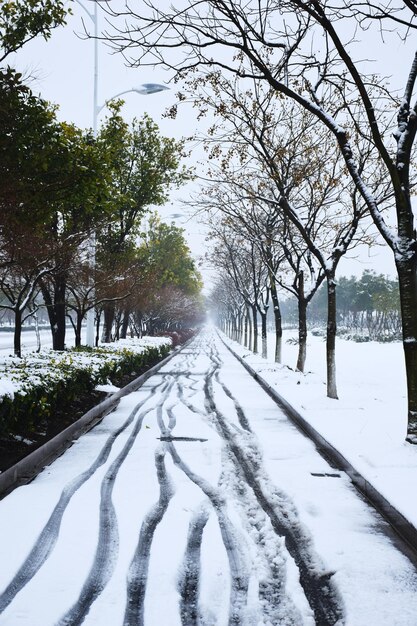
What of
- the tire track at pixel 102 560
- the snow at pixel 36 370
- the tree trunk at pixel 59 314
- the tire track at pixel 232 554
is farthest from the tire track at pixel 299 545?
the tree trunk at pixel 59 314

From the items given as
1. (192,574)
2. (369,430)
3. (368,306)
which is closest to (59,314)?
(369,430)

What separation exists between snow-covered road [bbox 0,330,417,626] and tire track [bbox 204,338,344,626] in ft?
0.04

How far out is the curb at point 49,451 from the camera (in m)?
5.08

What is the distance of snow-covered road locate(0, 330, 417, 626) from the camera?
286 centimetres

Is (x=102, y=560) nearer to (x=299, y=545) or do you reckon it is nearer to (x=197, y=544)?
(x=197, y=544)

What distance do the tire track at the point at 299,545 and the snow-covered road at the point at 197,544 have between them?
12mm

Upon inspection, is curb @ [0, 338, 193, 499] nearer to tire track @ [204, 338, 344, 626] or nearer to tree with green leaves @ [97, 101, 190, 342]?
tire track @ [204, 338, 344, 626]

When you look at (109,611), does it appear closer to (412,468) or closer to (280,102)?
(412,468)

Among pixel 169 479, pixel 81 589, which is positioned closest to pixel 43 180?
pixel 169 479

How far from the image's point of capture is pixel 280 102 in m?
12.2

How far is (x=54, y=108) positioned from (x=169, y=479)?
37.1 ft

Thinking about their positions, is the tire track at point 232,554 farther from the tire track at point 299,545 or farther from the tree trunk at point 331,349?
the tree trunk at point 331,349

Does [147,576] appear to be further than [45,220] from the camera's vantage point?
No

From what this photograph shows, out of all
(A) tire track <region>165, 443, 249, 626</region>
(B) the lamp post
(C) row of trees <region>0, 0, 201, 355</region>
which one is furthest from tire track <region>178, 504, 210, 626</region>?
(B) the lamp post
